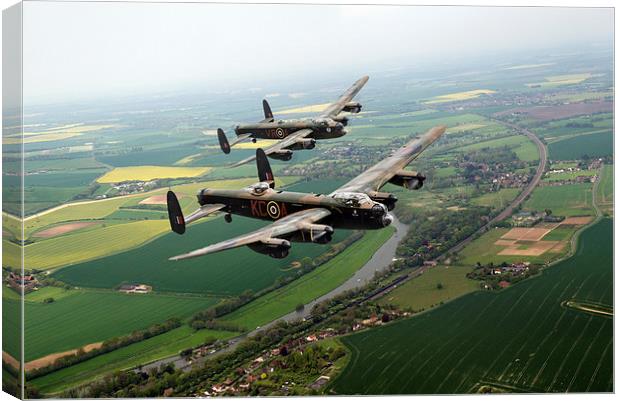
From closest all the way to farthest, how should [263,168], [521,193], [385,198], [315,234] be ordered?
[315,234] → [385,198] → [263,168] → [521,193]

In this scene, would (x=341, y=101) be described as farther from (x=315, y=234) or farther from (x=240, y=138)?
(x=315, y=234)

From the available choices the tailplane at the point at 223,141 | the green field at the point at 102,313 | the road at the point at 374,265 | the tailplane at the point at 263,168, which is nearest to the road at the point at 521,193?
the road at the point at 374,265

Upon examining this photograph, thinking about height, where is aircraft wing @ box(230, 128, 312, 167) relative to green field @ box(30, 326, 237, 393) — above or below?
above

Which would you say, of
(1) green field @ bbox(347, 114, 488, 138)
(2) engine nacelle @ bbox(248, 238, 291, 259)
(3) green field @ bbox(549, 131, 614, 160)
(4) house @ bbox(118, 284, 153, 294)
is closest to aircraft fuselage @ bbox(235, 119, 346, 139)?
(1) green field @ bbox(347, 114, 488, 138)

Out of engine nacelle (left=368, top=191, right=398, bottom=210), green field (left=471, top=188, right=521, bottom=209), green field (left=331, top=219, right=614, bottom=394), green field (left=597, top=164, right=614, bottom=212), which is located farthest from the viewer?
green field (left=471, top=188, right=521, bottom=209)

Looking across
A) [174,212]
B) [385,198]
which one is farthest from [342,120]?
[174,212]

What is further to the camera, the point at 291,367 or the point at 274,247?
the point at 291,367

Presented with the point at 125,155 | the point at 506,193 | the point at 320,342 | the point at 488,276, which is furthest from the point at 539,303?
the point at 125,155

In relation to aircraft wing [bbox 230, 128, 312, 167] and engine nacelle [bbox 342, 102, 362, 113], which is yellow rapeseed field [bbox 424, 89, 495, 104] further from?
aircraft wing [bbox 230, 128, 312, 167]
